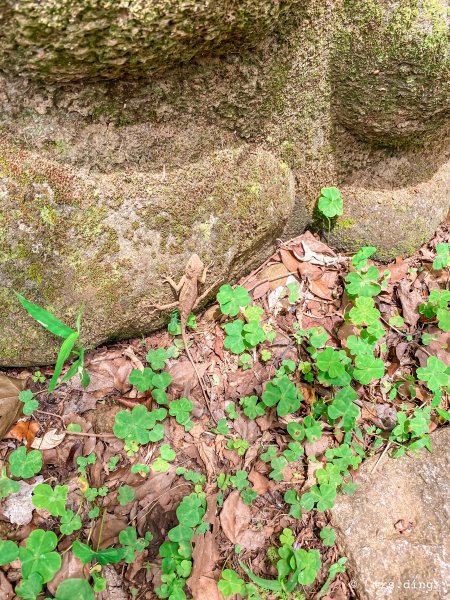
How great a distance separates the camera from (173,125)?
6.33 feet

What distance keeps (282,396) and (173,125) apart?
1345 mm

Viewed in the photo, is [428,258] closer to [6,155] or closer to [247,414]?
[247,414]

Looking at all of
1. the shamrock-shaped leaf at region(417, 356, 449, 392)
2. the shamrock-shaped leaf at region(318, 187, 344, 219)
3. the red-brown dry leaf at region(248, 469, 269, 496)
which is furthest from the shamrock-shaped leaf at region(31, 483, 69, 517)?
the shamrock-shaped leaf at region(318, 187, 344, 219)

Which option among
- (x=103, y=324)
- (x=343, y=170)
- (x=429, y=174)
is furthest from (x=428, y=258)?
(x=103, y=324)

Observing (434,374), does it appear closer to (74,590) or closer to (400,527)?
(400,527)

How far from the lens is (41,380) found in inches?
91.4

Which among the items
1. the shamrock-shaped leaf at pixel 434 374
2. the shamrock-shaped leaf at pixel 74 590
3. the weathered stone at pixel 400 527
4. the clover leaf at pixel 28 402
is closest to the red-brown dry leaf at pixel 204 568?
the shamrock-shaped leaf at pixel 74 590

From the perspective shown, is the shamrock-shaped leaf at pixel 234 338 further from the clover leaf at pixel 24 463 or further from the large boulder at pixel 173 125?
the clover leaf at pixel 24 463

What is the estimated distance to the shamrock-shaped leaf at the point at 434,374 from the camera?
2.31 meters

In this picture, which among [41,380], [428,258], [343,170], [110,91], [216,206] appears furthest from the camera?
[428,258]

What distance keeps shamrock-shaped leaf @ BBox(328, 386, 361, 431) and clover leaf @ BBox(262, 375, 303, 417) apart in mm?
174

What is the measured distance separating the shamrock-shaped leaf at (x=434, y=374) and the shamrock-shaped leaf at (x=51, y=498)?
1803 mm

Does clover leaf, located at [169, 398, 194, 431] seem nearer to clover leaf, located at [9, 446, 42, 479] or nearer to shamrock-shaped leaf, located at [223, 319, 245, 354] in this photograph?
shamrock-shaped leaf, located at [223, 319, 245, 354]

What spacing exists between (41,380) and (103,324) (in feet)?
1.54
